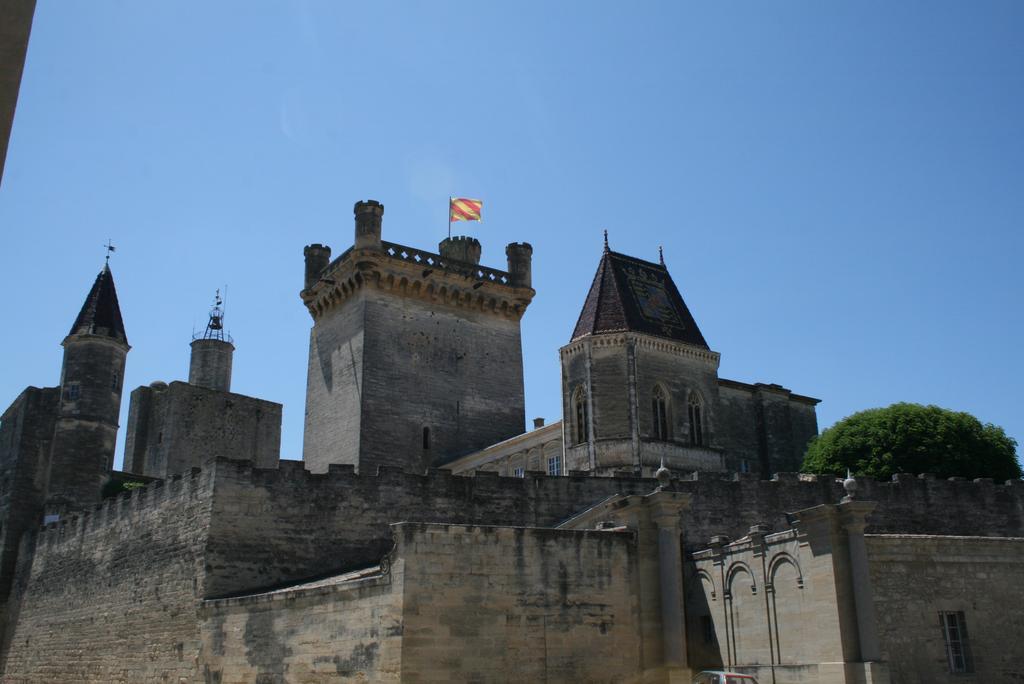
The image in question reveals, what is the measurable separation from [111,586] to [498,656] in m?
14.8

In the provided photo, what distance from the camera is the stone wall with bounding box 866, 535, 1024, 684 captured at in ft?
65.1

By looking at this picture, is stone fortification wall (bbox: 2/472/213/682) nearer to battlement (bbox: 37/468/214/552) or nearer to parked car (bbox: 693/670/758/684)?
battlement (bbox: 37/468/214/552)

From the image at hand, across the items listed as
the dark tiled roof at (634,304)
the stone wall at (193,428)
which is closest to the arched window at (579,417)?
the dark tiled roof at (634,304)

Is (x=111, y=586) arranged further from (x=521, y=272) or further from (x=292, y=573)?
(x=521, y=272)

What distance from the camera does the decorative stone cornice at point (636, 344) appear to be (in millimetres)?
36000

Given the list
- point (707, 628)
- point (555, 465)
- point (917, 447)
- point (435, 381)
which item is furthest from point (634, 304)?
point (707, 628)

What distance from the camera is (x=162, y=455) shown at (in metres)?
46.7

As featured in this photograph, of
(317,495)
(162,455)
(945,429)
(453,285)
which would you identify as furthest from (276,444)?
(945,429)

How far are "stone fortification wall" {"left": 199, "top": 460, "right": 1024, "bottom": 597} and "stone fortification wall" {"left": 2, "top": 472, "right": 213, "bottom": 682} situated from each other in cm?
84

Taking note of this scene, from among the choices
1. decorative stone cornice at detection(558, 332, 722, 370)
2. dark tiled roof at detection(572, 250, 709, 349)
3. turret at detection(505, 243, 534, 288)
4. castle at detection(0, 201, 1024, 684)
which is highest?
turret at detection(505, 243, 534, 288)

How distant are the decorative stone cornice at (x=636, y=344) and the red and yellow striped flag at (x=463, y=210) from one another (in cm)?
835

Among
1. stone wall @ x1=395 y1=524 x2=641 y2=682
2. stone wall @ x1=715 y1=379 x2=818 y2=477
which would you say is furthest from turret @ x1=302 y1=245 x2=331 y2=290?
stone wall @ x1=395 y1=524 x2=641 y2=682

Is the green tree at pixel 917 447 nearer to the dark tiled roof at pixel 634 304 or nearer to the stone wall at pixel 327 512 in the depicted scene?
the dark tiled roof at pixel 634 304

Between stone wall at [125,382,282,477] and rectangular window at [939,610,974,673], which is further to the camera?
stone wall at [125,382,282,477]
